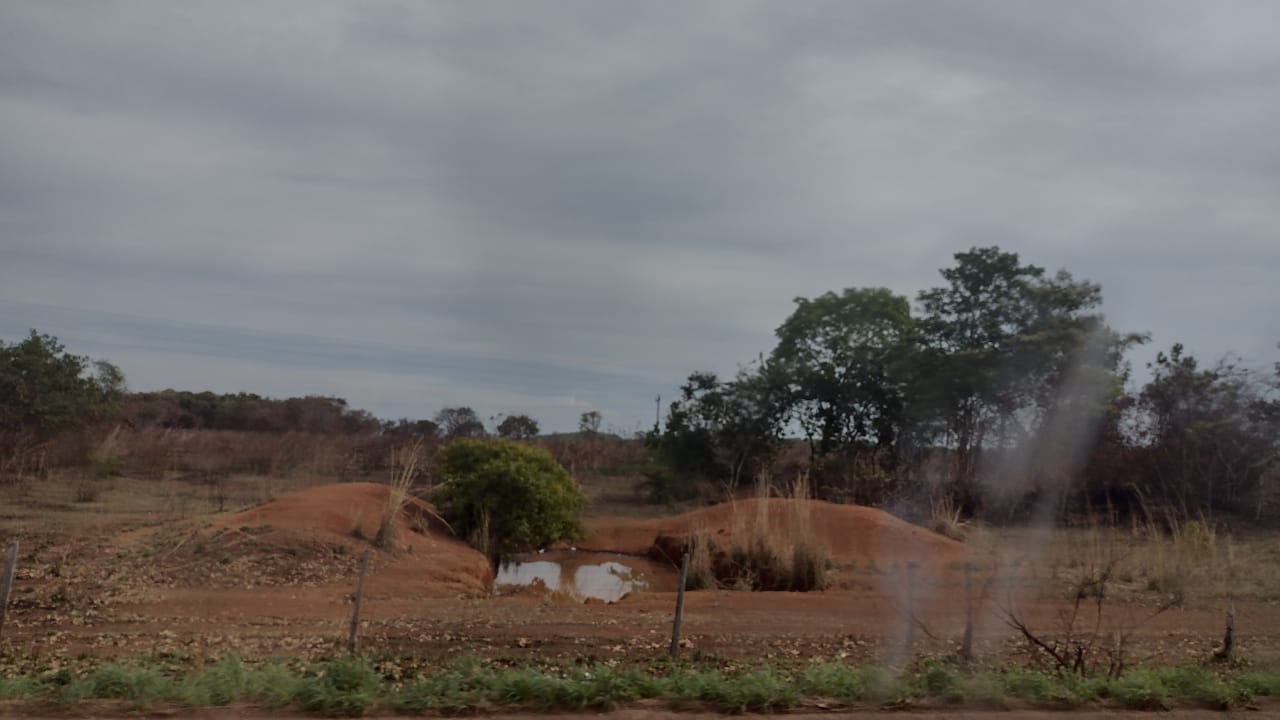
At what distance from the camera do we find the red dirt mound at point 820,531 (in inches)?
555

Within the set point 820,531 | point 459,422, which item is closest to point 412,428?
point 459,422

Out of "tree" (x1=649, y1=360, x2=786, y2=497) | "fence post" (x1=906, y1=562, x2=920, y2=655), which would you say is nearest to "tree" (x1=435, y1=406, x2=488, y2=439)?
"tree" (x1=649, y1=360, x2=786, y2=497)

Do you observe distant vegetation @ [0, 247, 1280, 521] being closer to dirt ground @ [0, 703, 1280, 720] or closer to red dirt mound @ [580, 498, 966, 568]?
red dirt mound @ [580, 498, 966, 568]

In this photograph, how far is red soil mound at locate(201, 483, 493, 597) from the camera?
457 inches

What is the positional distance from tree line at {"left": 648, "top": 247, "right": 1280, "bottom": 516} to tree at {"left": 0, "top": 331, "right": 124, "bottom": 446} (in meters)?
16.6

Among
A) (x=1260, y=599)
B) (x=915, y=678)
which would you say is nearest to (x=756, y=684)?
(x=915, y=678)

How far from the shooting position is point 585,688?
5.37 m

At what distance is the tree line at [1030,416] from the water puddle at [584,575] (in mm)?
6821

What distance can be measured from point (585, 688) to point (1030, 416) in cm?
2005

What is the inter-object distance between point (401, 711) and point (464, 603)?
17.4 ft

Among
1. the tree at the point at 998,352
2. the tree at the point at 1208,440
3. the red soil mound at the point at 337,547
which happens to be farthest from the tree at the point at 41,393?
the tree at the point at 1208,440

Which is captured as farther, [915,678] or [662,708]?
[915,678]

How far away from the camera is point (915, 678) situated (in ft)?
19.5

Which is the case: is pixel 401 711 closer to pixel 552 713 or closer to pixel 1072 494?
pixel 552 713
